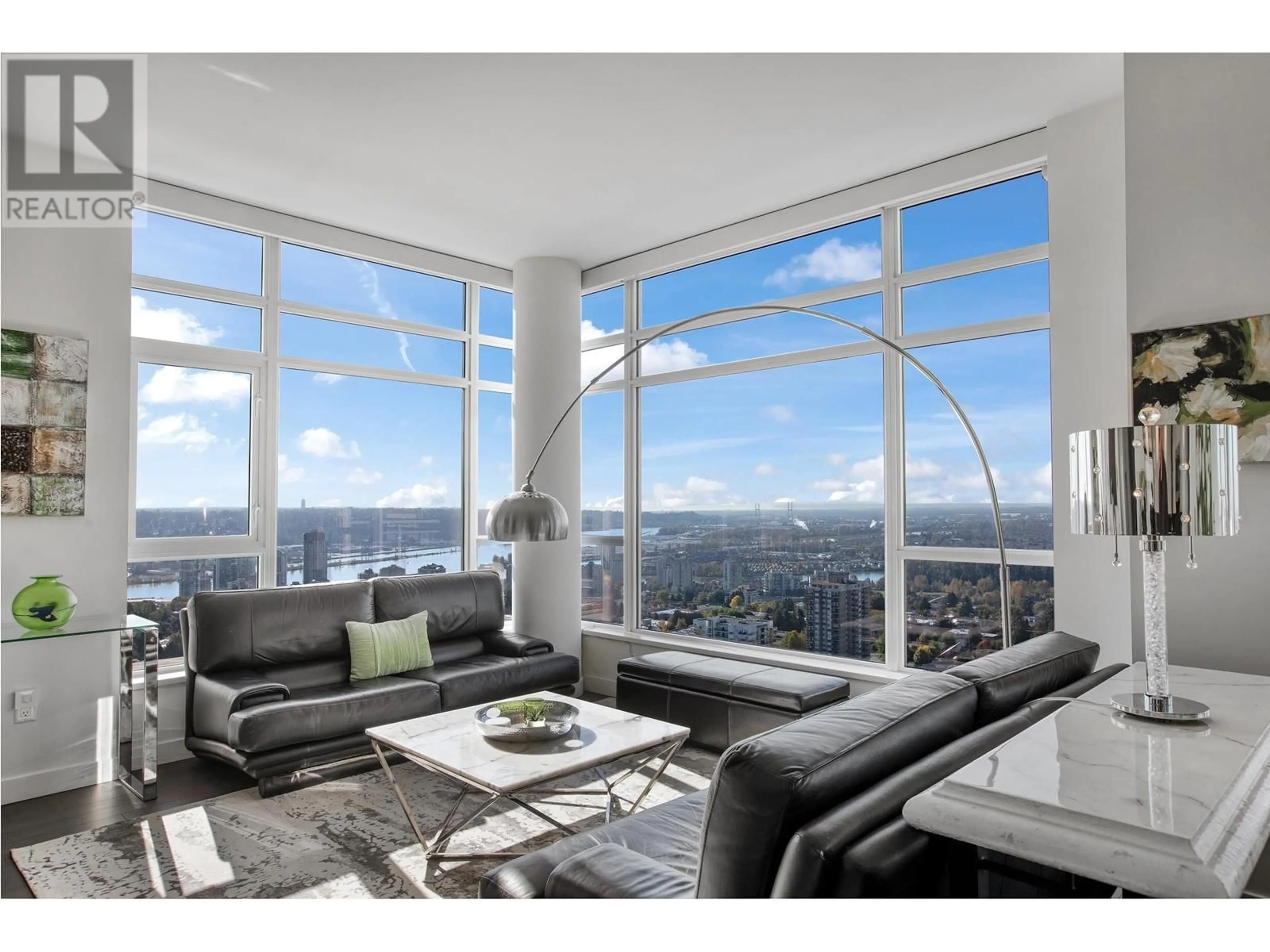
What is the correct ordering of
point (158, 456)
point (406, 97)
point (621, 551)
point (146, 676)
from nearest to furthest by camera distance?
point (406, 97)
point (146, 676)
point (158, 456)
point (621, 551)

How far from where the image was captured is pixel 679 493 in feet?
17.2

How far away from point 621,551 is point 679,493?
696 mm

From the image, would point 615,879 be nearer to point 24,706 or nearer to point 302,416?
point 24,706

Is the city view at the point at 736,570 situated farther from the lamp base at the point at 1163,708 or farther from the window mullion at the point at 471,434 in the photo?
the lamp base at the point at 1163,708

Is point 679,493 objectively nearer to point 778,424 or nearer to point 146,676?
point 778,424

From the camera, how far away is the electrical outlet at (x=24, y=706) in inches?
139

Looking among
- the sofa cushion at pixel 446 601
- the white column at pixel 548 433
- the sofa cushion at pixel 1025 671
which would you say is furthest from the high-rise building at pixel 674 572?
the sofa cushion at pixel 1025 671

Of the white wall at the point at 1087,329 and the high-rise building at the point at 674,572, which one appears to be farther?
the high-rise building at the point at 674,572

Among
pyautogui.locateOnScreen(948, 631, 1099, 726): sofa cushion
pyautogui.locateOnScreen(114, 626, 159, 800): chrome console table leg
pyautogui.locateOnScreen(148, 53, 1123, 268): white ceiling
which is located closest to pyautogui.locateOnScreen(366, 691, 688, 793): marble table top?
pyautogui.locateOnScreen(114, 626, 159, 800): chrome console table leg

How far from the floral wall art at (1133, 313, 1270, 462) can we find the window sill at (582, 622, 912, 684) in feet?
5.69

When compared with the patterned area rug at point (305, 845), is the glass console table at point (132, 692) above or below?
above

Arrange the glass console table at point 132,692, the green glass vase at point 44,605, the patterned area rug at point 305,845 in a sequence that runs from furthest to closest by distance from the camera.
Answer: the glass console table at point 132,692 → the green glass vase at point 44,605 → the patterned area rug at point 305,845

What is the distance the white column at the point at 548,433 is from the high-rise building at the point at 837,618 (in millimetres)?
1782

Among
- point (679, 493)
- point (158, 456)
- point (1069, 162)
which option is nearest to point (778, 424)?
point (679, 493)
